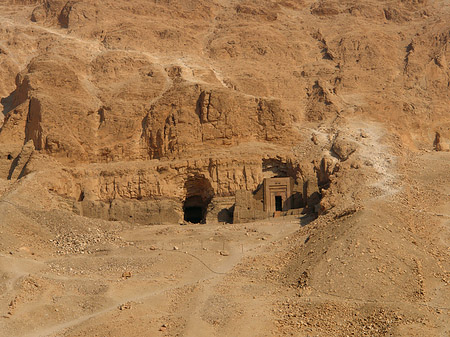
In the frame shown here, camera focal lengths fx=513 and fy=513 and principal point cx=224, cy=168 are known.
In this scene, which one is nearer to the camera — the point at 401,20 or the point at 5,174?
the point at 5,174

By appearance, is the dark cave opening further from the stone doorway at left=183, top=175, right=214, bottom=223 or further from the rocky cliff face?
the rocky cliff face

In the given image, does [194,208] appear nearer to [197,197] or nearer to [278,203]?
[197,197]

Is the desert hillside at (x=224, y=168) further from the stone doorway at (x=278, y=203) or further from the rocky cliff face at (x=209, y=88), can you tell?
the stone doorway at (x=278, y=203)

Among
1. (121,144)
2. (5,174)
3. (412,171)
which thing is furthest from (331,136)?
(5,174)

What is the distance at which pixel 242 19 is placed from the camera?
5066cm

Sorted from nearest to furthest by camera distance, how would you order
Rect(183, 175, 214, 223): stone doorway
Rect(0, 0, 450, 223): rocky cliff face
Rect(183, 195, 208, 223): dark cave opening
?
1. Rect(0, 0, 450, 223): rocky cliff face
2. Rect(183, 175, 214, 223): stone doorway
3. Rect(183, 195, 208, 223): dark cave opening

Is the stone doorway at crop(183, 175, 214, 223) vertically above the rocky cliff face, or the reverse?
the rocky cliff face

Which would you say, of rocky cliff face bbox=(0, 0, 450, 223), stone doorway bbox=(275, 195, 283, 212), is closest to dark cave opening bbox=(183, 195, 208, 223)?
rocky cliff face bbox=(0, 0, 450, 223)

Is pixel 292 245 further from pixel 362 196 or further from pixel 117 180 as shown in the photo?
pixel 117 180

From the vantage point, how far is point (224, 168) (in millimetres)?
29891

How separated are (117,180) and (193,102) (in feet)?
22.3

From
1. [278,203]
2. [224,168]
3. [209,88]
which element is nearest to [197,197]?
[224,168]

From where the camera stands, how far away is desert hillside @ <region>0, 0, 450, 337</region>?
1523 cm

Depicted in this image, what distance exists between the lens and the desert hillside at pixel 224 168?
15.2 meters
